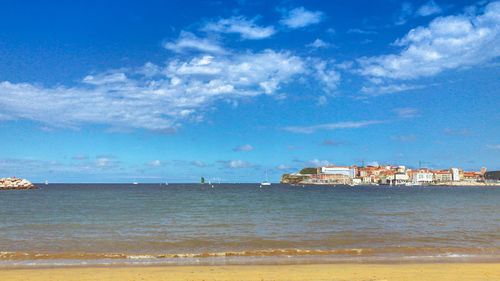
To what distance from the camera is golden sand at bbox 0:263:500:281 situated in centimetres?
1330

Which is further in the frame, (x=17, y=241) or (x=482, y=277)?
(x=17, y=241)

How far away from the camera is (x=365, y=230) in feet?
86.7

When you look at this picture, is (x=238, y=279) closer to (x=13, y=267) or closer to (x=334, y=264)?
(x=334, y=264)

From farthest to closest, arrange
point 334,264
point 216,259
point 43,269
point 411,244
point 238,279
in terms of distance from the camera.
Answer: point 411,244, point 216,259, point 334,264, point 43,269, point 238,279

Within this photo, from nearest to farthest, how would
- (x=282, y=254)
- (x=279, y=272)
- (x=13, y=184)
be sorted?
1. (x=279, y=272)
2. (x=282, y=254)
3. (x=13, y=184)

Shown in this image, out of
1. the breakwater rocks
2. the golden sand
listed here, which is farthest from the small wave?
the breakwater rocks

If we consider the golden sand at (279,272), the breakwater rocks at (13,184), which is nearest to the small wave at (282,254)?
the golden sand at (279,272)

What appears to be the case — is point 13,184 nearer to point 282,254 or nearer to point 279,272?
point 282,254

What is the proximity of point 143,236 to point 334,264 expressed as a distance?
12986 mm

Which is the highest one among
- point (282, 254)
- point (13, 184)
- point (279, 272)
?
point (13, 184)

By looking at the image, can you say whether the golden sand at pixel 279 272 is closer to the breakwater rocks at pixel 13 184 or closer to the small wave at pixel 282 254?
the small wave at pixel 282 254

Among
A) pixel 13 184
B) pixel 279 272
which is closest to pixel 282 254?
pixel 279 272

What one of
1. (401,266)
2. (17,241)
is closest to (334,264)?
(401,266)

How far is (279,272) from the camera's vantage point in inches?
561
